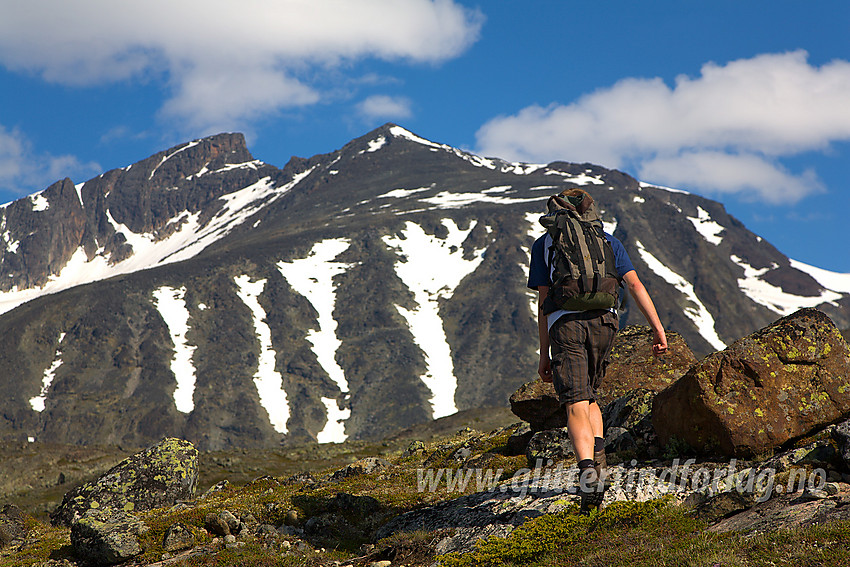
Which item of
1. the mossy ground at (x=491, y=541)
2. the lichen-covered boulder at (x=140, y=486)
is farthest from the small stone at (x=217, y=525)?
the lichen-covered boulder at (x=140, y=486)

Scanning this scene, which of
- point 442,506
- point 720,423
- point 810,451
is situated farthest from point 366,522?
point 810,451

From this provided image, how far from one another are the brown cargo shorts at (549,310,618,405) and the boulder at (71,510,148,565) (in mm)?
7278

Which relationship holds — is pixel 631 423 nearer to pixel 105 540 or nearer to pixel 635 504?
pixel 635 504

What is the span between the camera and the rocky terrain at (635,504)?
26.0 ft

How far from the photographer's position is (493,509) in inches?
410

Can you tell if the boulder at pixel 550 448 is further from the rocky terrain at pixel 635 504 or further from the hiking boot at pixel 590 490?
the hiking boot at pixel 590 490

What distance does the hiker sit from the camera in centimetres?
879

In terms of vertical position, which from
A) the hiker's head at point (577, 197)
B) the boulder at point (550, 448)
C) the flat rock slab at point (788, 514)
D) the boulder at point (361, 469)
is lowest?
the boulder at point (361, 469)

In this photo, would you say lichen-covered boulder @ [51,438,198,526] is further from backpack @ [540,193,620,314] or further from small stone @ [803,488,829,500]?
small stone @ [803,488,829,500]

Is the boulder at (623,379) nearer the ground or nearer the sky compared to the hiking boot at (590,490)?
nearer the sky

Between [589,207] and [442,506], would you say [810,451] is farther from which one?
[442,506]

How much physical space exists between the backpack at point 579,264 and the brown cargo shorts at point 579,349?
18cm

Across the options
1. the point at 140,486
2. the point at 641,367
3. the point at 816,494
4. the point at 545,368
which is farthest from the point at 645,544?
the point at 140,486

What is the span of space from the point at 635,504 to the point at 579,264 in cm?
298
